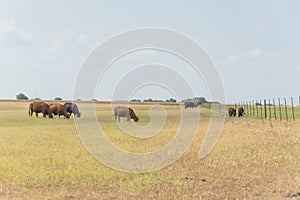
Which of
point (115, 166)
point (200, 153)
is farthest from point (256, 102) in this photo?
point (115, 166)

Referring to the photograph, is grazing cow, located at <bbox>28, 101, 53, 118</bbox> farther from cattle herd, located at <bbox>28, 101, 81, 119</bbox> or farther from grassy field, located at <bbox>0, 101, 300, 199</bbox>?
grassy field, located at <bbox>0, 101, 300, 199</bbox>

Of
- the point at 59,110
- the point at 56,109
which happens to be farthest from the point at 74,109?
the point at 56,109

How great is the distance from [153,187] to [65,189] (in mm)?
1896

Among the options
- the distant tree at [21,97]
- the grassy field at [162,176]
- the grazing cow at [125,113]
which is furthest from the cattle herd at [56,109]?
the distant tree at [21,97]

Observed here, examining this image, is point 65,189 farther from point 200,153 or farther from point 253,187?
point 200,153

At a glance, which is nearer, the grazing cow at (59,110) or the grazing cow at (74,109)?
the grazing cow at (59,110)

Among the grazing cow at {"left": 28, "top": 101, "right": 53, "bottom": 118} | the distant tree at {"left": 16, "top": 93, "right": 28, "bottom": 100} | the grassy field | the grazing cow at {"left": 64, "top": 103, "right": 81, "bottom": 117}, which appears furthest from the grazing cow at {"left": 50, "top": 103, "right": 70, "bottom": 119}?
the distant tree at {"left": 16, "top": 93, "right": 28, "bottom": 100}

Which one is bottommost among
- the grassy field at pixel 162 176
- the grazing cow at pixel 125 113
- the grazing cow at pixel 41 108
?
the grassy field at pixel 162 176

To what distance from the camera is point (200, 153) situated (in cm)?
1380

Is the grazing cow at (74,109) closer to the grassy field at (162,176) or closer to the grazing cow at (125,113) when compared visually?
the grazing cow at (125,113)

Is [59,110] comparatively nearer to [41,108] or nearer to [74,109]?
[74,109]

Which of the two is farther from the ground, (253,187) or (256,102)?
(256,102)

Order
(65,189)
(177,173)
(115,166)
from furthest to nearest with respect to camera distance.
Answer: (115,166) → (177,173) → (65,189)

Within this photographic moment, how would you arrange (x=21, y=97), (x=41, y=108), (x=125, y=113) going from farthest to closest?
(x=21, y=97)
(x=41, y=108)
(x=125, y=113)
